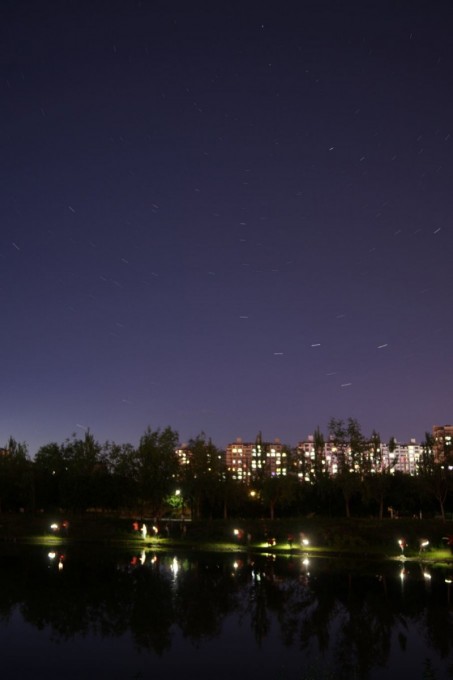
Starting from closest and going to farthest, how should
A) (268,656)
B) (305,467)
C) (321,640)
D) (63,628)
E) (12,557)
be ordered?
(268,656), (321,640), (63,628), (12,557), (305,467)

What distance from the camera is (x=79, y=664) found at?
619 inches

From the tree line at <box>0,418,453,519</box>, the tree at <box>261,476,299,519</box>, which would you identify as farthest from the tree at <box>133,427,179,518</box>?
the tree at <box>261,476,299,519</box>

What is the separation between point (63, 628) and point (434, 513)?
164 feet

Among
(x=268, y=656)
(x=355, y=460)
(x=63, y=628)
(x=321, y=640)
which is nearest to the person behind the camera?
(x=268, y=656)

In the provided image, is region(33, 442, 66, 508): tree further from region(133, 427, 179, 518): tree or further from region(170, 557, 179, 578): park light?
region(170, 557, 179, 578): park light

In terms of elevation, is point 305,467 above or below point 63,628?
above

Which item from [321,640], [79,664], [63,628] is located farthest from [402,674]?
[63,628]

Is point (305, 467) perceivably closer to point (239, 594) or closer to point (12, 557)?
point (12, 557)

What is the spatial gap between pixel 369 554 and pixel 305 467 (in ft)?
103

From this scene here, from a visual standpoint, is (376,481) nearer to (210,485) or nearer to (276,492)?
(276,492)

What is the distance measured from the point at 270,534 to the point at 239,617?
2790cm

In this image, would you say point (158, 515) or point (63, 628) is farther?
point (158, 515)

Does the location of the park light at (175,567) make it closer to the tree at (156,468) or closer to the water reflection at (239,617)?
the water reflection at (239,617)

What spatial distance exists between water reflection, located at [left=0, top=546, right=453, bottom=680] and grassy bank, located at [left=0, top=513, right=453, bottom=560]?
293 inches
